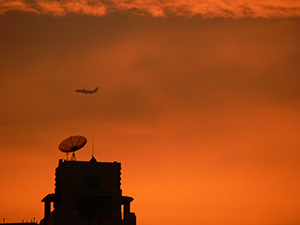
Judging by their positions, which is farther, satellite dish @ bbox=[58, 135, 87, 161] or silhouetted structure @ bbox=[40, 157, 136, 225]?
satellite dish @ bbox=[58, 135, 87, 161]

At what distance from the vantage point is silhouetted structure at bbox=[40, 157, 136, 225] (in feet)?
500

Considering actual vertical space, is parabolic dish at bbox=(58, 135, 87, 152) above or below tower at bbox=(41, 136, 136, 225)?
above

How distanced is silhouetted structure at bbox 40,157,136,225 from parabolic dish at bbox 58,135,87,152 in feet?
14.0

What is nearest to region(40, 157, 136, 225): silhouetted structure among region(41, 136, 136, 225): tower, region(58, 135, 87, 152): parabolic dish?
region(41, 136, 136, 225): tower

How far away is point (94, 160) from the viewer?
15938 centimetres

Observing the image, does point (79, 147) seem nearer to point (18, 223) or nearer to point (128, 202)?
point (128, 202)

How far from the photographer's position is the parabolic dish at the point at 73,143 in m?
162

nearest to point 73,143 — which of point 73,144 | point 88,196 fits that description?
point 73,144

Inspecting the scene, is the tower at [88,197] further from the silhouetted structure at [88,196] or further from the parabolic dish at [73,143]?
the parabolic dish at [73,143]

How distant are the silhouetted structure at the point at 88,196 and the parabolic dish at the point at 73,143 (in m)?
4.25

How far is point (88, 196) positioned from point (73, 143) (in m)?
16.2

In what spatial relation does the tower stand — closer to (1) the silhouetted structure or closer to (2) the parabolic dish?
(1) the silhouetted structure

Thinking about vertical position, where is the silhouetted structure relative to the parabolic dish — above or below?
below

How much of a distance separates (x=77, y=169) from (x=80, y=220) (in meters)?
14.0
